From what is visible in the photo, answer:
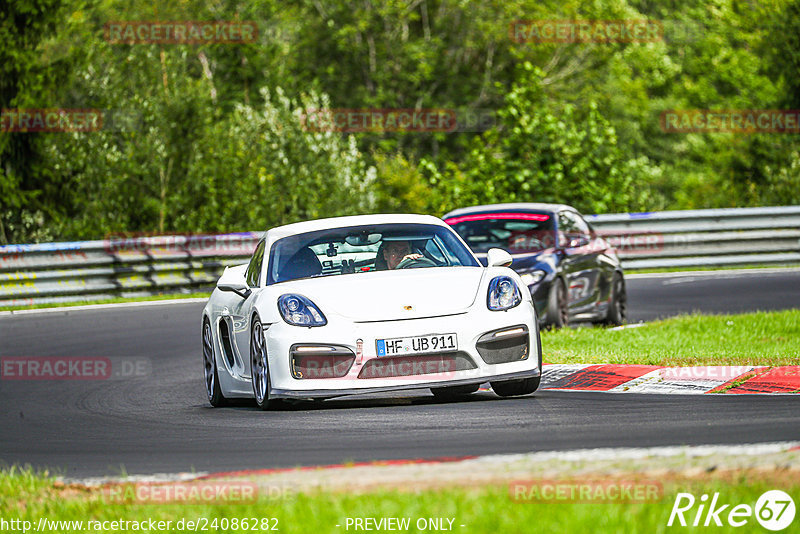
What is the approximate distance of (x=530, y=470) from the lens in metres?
5.90

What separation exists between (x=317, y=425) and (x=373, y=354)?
65 centimetres

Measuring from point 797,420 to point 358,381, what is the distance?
2714 mm

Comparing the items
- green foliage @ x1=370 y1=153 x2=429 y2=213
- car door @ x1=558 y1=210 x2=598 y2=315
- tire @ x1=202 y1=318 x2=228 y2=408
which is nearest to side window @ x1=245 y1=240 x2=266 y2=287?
tire @ x1=202 y1=318 x2=228 y2=408

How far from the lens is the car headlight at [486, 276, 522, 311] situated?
9.31 m

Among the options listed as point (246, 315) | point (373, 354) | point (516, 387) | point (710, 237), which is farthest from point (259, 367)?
point (710, 237)

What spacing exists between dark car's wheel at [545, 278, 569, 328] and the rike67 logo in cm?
966

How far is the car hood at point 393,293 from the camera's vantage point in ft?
29.7

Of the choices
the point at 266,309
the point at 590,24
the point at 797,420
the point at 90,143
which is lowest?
the point at 797,420

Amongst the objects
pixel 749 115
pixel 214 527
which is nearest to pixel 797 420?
pixel 214 527

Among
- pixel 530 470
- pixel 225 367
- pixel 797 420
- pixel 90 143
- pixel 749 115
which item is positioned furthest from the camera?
pixel 749 115

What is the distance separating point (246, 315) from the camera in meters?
9.90

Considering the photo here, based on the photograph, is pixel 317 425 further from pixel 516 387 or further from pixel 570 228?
pixel 570 228

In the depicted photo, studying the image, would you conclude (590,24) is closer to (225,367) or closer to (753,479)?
(225,367)

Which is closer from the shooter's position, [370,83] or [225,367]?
[225,367]
